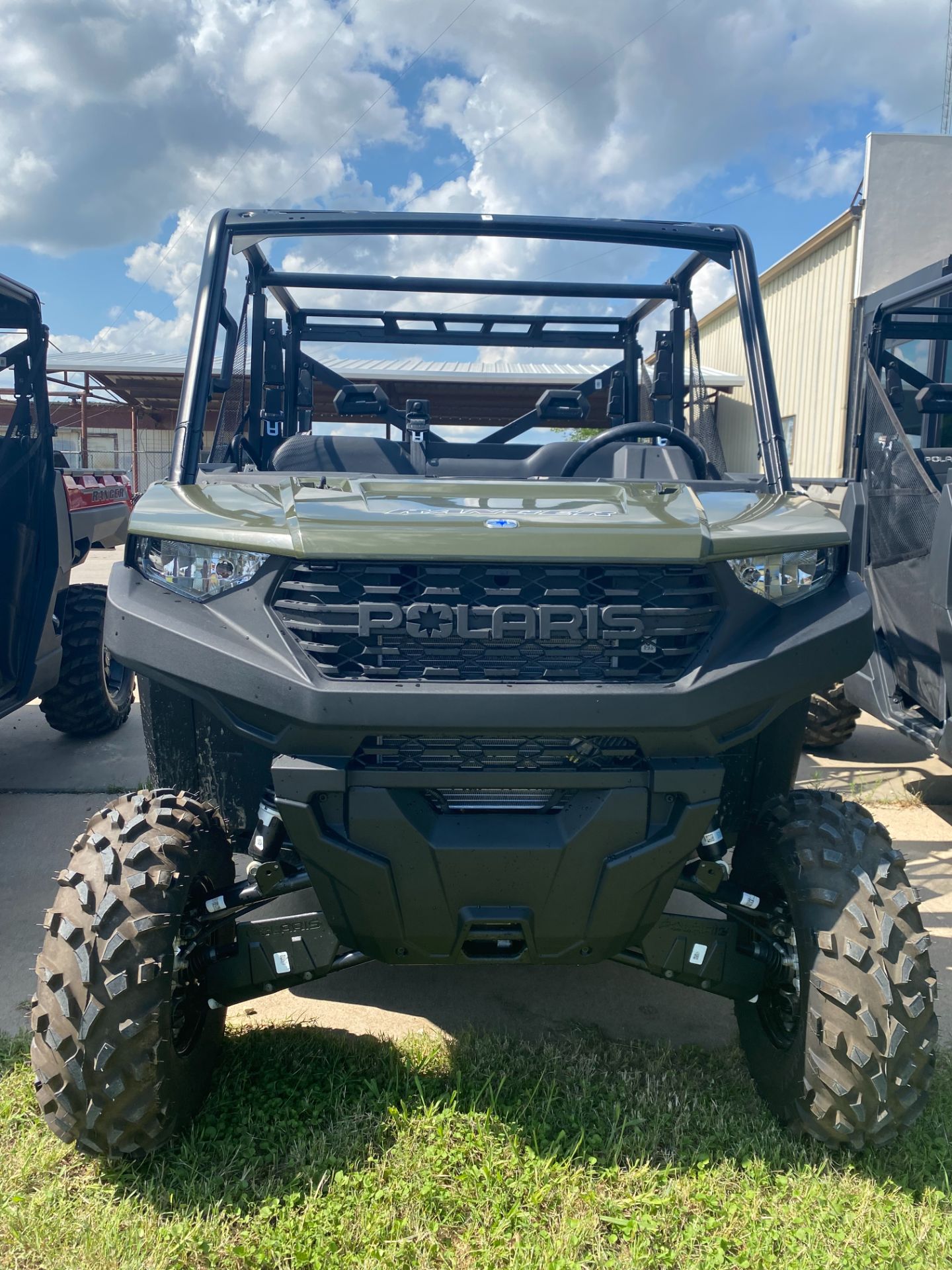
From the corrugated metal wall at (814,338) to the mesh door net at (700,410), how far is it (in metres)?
9.94

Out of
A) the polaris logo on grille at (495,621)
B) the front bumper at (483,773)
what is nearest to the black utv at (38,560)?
the front bumper at (483,773)

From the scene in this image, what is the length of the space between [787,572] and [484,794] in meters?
0.79

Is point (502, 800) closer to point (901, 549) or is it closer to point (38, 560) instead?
point (901, 549)

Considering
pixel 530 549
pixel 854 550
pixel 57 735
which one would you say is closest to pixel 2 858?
pixel 57 735

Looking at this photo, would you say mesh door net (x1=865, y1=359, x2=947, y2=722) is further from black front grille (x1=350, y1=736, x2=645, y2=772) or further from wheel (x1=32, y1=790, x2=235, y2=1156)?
wheel (x1=32, y1=790, x2=235, y2=1156)

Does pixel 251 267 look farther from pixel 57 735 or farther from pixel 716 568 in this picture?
pixel 57 735

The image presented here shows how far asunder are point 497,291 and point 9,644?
101 inches

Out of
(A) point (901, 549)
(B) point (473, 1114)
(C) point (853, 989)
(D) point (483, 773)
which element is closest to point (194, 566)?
(D) point (483, 773)

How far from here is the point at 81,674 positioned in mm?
5148

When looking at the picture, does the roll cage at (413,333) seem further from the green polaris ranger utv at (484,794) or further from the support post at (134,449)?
the support post at (134,449)

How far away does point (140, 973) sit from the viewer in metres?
1.98

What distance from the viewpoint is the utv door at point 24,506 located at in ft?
14.3


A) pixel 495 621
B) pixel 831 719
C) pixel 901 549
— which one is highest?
pixel 901 549

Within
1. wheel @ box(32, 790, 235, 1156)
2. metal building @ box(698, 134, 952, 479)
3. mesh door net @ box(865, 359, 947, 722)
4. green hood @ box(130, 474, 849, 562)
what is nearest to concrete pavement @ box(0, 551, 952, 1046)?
mesh door net @ box(865, 359, 947, 722)
